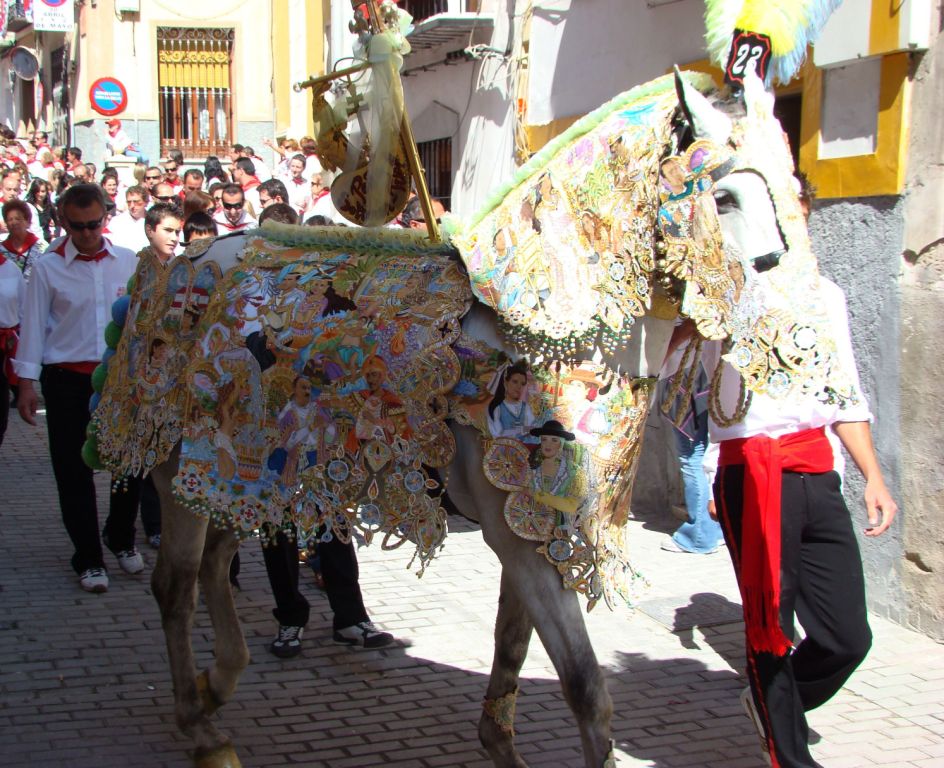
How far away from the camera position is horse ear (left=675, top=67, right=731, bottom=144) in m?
2.97

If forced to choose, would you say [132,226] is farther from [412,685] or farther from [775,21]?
[775,21]

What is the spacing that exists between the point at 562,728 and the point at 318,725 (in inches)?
38.8

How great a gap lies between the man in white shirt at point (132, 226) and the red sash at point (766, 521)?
28.6 ft

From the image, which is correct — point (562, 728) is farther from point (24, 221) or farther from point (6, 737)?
point (24, 221)

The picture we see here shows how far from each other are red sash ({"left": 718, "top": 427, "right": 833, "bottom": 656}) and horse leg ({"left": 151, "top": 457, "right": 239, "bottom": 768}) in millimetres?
1955

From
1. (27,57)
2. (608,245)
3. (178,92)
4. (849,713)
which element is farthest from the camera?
(27,57)

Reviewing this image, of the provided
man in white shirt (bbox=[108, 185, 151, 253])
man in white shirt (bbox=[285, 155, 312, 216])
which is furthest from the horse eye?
man in white shirt (bbox=[285, 155, 312, 216])

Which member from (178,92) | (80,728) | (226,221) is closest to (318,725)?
(80,728)

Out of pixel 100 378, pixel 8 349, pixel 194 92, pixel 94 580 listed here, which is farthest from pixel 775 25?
pixel 194 92

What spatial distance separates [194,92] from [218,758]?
2565 cm

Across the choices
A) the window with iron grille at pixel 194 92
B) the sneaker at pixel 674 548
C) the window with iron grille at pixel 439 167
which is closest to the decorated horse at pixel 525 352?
the sneaker at pixel 674 548

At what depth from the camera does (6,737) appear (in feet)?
14.6

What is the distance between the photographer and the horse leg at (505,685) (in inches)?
158

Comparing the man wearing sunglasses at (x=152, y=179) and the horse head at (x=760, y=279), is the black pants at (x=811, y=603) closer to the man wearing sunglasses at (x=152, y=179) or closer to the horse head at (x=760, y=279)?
the horse head at (x=760, y=279)
